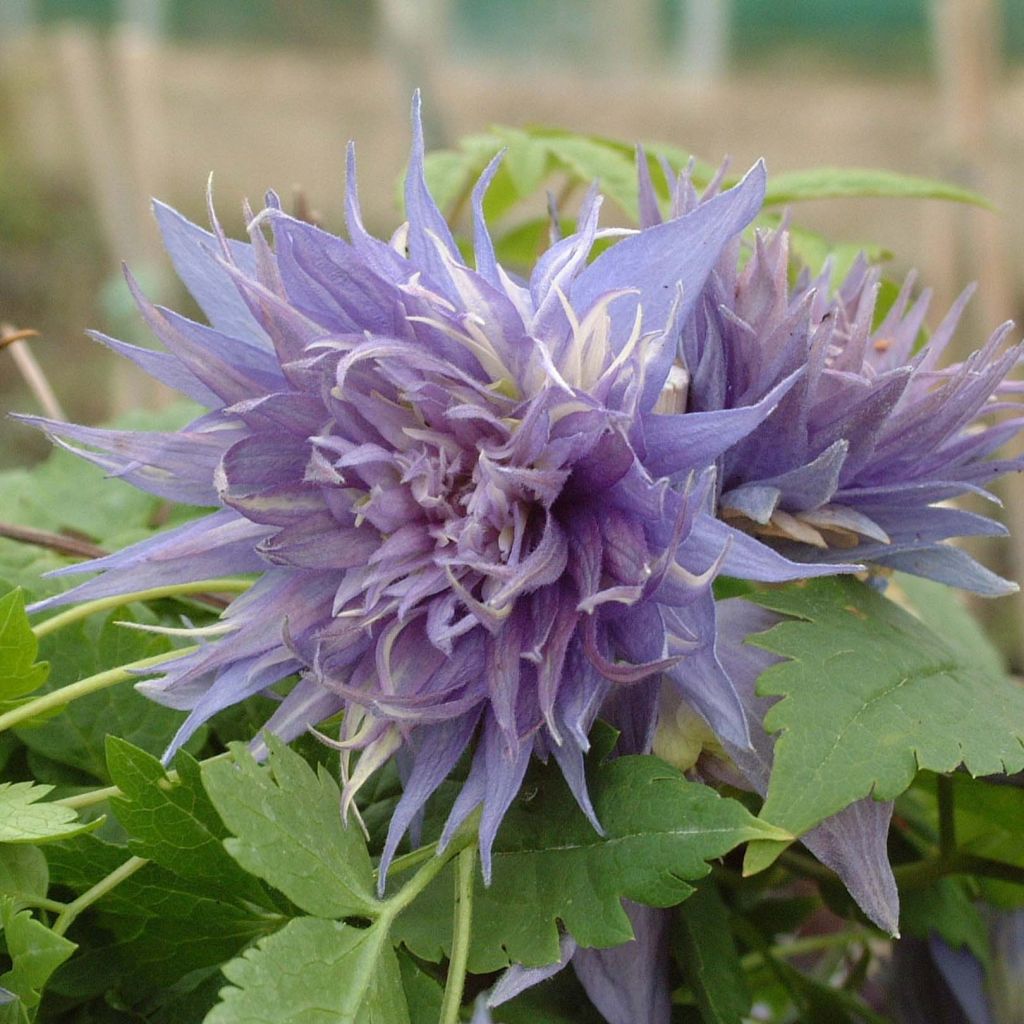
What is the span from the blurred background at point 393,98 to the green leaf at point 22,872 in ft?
15.0

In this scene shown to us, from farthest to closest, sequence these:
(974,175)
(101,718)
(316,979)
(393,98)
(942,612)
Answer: (393,98)
(974,175)
(942,612)
(101,718)
(316,979)

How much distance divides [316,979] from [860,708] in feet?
0.52

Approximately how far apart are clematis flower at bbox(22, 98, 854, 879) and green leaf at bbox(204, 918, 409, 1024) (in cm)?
3

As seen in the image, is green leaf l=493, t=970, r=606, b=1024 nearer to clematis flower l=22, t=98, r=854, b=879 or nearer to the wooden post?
clematis flower l=22, t=98, r=854, b=879

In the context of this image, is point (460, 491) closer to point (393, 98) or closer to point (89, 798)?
point (89, 798)

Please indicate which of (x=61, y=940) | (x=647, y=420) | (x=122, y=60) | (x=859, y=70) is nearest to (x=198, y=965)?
(x=61, y=940)

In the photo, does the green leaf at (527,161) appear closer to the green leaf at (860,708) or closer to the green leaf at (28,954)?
the green leaf at (860,708)

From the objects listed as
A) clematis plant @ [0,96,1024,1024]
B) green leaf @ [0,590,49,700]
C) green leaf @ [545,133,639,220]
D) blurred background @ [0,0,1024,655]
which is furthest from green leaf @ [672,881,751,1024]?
blurred background @ [0,0,1024,655]

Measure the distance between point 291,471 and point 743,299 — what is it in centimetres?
14

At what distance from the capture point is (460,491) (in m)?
0.33

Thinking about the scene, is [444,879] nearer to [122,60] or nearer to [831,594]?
[831,594]

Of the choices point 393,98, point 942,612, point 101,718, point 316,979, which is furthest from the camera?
point 393,98

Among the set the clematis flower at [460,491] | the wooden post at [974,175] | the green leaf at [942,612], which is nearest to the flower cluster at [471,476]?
the clematis flower at [460,491]

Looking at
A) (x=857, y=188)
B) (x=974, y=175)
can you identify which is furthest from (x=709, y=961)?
(x=974, y=175)
